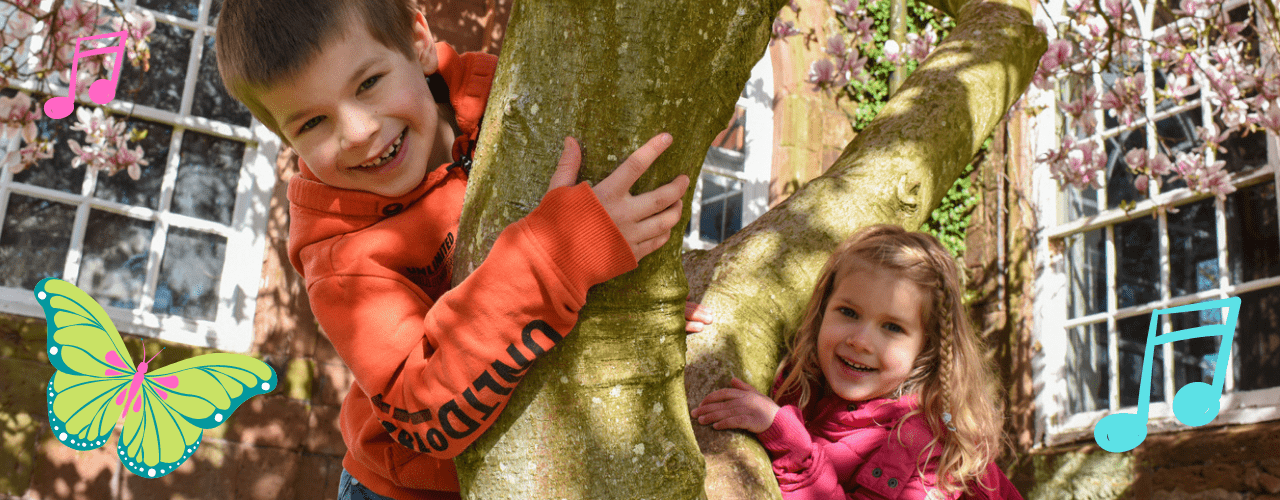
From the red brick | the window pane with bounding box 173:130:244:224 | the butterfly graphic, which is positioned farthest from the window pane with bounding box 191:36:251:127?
the red brick

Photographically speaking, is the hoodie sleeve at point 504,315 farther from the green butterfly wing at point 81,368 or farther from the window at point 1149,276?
the window at point 1149,276

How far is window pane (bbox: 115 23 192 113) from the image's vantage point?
483 cm

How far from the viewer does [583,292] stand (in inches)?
44.2

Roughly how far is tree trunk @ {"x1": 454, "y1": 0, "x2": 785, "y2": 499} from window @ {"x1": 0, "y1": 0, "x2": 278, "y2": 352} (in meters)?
3.96

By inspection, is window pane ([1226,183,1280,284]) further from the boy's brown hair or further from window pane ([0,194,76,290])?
window pane ([0,194,76,290])

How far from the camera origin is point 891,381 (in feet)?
6.62

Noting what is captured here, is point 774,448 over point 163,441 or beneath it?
over

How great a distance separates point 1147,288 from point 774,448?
4724 millimetres

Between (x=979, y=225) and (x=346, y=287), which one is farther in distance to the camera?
(x=979, y=225)

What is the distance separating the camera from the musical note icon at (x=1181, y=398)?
15.6 ft

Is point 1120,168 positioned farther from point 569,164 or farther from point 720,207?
point 569,164

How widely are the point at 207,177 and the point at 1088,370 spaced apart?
5.60 m

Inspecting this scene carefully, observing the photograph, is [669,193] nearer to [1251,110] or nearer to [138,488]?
[138,488]

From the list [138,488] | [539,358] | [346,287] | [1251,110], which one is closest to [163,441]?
[138,488]
